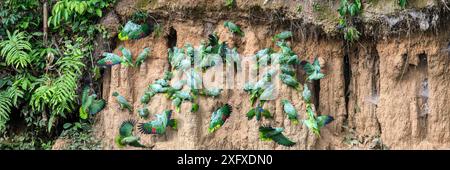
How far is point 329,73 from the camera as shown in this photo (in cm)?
801

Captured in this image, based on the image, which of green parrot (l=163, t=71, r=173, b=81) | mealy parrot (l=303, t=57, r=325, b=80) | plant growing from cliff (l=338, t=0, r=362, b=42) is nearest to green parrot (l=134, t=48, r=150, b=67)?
green parrot (l=163, t=71, r=173, b=81)

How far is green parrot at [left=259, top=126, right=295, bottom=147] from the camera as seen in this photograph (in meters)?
7.44

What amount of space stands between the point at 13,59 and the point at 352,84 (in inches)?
171

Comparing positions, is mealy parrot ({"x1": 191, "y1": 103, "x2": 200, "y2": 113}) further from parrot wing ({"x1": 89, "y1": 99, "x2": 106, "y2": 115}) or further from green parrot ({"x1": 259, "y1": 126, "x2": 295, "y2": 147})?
parrot wing ({"x1": 89, "y1": 99, "x2": 106, "y2": 115})

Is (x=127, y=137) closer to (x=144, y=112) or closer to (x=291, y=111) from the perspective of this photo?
(x=144, y=112)

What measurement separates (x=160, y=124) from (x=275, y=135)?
141cm

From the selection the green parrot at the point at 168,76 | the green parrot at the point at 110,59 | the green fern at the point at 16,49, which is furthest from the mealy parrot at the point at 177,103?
the green fern at the point at 16,49

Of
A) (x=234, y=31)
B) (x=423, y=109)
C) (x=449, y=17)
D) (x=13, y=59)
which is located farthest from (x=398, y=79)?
(x=13, y=59)

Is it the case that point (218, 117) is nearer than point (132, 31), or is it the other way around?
point (218, 117)

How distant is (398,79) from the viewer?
25.4ft

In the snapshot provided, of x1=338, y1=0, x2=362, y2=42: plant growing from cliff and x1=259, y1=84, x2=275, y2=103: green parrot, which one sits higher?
x1=338, y1=0, x2=362, y2=42: plant growing from cliff

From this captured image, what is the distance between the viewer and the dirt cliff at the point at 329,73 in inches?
297

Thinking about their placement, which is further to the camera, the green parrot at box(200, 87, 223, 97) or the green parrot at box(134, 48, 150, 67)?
the green parrot at box(134, 48, 150, 67)

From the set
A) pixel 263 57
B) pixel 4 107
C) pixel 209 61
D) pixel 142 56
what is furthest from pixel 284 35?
pixel 4 107
